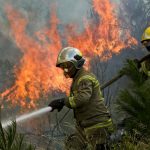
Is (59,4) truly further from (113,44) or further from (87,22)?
(113,44)

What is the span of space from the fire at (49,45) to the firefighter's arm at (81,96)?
14840 millimetres

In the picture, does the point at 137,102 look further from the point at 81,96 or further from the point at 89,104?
the point at 89,104

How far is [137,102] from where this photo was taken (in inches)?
176

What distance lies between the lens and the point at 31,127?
58.4 feet

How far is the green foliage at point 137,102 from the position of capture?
442 cm

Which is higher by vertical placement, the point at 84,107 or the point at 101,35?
the point at 101,35

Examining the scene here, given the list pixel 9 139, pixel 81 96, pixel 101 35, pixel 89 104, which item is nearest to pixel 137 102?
pixel 81 96

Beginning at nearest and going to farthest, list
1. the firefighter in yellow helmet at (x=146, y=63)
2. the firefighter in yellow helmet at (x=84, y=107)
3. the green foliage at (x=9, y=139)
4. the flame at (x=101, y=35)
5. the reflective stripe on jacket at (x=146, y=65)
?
the green foliage at (x=9, y=139), the firefighter in yellow helmet at (x=84, y=107), the firefighter in yellow helmet at (x=146, y=63), the reflective stripe on jacket at (x=146, y=65), the flame at (x=101, y=35)

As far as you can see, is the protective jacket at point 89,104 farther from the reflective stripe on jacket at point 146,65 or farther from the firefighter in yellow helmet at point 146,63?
the reflective stripe on jacket at point 146,65

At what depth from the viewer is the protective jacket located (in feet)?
16.7

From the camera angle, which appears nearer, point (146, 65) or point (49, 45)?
point (146, 65)

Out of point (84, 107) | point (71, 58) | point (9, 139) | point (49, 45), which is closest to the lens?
point (9, 139)

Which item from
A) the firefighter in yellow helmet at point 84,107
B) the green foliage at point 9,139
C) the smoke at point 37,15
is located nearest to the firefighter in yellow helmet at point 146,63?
the firefighter in yellow helmet at point 84,107

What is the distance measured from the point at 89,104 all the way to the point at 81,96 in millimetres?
283
